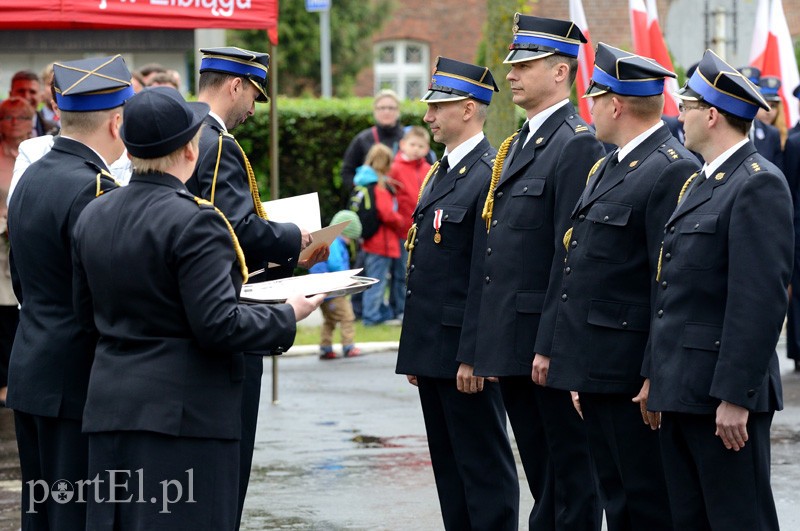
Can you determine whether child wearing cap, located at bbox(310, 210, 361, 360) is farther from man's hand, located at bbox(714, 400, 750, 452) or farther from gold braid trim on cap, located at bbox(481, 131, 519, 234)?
man's hand, located at bbox(714, 400, 750, 452)

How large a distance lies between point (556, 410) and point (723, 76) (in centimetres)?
157

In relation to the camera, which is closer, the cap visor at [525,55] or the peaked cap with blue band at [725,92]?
the peaked cap with blue band at [725,92]

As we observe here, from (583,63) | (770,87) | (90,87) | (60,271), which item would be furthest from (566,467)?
(770,87)

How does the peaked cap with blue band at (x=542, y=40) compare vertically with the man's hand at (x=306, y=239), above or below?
above

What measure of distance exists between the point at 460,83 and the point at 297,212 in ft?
2.97

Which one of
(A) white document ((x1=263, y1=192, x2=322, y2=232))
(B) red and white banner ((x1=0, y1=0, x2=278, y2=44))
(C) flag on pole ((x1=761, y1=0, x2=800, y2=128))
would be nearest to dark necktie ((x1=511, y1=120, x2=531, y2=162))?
(A) white document ((x1=263, y1=192, x2=322, y2=232))

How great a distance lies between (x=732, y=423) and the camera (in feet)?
15.3

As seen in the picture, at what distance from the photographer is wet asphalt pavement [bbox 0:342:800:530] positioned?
702cm

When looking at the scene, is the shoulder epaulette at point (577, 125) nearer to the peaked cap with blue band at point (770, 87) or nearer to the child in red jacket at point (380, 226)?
the peaked cap with blue band at point (770, 87)

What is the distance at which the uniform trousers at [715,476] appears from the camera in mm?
4750

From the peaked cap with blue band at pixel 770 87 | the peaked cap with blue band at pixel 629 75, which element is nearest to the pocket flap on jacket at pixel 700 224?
the peaked cap with blue band at pixel 629 75

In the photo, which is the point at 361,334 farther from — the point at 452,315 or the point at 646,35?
the point at 452,315

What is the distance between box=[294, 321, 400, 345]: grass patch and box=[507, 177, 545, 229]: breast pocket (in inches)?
294

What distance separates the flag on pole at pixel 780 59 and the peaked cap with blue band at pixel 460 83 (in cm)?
966
